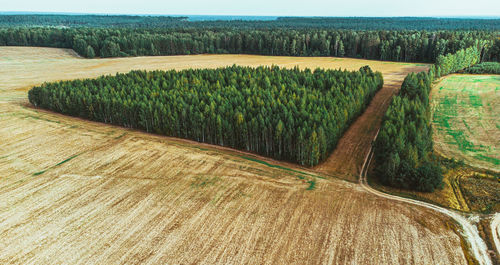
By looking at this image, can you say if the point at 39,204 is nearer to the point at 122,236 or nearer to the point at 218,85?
the point at 122,236

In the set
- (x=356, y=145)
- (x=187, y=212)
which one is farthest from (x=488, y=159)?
(x=187, y=212)

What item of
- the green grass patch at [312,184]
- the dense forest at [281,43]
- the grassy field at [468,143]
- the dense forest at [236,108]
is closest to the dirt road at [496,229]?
the grassy field at [468,143]

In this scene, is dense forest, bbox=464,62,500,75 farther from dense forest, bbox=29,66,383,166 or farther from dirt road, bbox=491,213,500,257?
dirt road, bbox=491,213,500,257

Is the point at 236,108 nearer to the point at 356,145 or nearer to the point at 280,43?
the point at 356,145

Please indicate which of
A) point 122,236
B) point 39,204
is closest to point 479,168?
point 122,236

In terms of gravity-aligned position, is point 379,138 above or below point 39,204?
above

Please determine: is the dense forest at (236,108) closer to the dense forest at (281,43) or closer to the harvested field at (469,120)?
the harvested field at (469,120)
